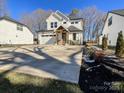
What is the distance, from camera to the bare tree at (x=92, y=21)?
48188 millimetres

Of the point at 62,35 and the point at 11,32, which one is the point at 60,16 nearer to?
the point at 62,35

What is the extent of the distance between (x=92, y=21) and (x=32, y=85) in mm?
45198

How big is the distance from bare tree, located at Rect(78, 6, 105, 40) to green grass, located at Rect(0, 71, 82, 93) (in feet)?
141

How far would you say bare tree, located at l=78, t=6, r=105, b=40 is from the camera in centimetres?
4819

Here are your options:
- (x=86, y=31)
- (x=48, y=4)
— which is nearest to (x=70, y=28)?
(x=86, y=31)

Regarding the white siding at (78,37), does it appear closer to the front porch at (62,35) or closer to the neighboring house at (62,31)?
the neighboring house at (62,31)

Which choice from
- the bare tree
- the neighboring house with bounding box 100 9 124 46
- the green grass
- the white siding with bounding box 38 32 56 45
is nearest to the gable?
the white siding with bounding box 38 32 56 45

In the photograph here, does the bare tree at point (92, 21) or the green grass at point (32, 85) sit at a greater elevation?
the bare tree at point (92, 21)

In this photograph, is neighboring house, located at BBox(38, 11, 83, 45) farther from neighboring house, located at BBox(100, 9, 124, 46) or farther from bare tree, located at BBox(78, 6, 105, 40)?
bare tree, located at BBox(78, 6, 105, 40)

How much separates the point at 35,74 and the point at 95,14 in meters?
45.2

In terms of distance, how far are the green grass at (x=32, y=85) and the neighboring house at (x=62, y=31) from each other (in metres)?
22.8

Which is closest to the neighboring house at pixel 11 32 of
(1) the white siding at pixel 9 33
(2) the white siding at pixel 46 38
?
(1) the white siding at pixel 9 33

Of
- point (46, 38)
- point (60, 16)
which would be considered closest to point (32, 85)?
point (46, 38)

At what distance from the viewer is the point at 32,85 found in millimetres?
5426
